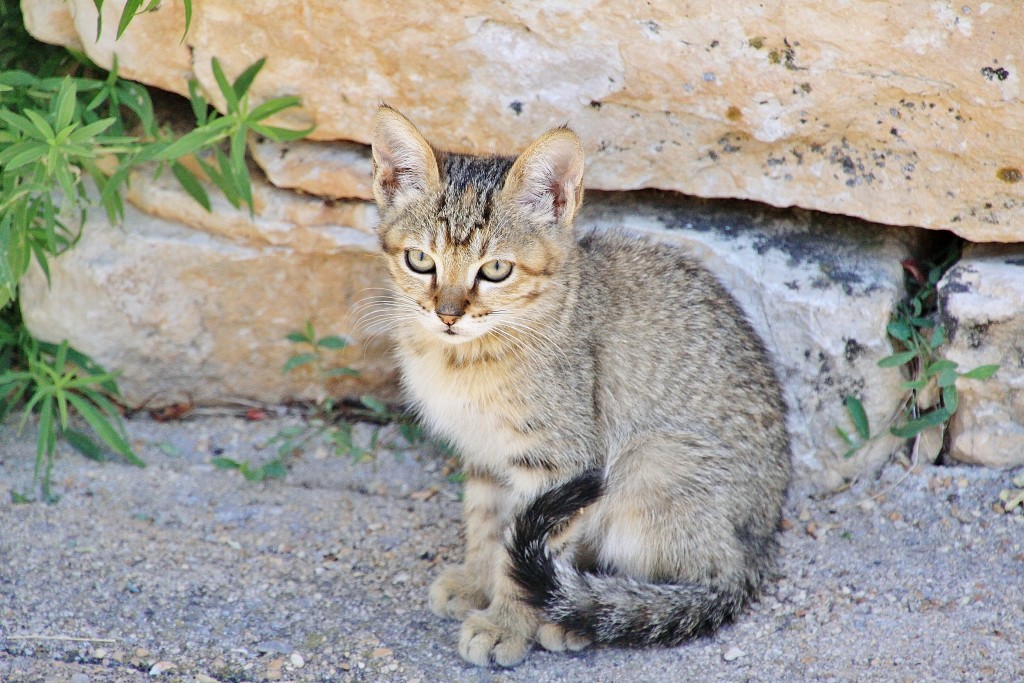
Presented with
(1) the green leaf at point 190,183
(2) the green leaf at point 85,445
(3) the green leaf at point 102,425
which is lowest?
(2) the green leaf at point 85,445

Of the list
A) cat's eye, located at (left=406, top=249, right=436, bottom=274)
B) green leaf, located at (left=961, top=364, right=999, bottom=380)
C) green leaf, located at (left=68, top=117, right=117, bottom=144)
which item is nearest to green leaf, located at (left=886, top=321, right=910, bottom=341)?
green leaf, located at (left=961, top=364, right=999, bottom=380)

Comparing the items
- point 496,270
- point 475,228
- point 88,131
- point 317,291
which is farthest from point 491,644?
point 88,131

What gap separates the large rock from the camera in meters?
4.19

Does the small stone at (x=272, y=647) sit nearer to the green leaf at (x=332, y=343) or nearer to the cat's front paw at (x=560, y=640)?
the cat's front paw at (x=560, y=640)

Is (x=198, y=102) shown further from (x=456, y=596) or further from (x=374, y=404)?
(x=456, y=596)

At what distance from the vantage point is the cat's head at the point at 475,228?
314cm

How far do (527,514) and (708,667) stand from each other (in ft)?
2.32

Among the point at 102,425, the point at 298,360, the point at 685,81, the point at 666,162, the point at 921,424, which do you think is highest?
the point at 685,81

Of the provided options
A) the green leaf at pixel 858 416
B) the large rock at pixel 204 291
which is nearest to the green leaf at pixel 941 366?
the green leaf at pixel 858 416

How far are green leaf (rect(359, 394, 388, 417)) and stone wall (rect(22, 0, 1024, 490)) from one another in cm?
33

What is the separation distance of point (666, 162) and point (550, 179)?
2.44 feet

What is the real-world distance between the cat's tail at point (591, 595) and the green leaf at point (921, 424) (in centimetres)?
101

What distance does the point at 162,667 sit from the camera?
3020 millimetres

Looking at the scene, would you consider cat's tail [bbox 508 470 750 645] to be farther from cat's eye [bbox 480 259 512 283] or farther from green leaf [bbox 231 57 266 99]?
green leaf [bbox 231 57 266 99]
